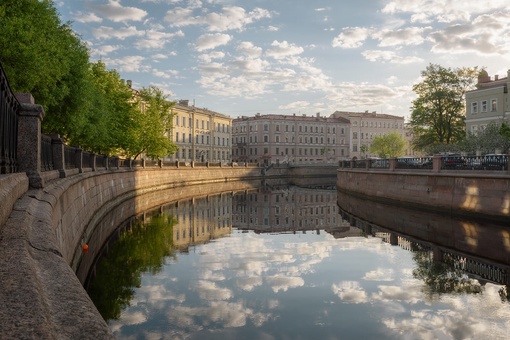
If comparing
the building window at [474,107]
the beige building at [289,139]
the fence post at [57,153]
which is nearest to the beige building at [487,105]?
the building window at [474,107]

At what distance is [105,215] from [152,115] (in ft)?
101

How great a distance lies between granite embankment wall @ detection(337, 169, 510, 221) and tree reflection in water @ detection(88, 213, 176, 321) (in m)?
14.6

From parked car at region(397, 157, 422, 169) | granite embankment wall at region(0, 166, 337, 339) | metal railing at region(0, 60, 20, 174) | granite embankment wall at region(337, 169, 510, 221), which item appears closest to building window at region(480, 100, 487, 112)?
granite embankment wall at region(337, 169, 510, 221)

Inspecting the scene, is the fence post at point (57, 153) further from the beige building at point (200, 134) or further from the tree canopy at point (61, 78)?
the beige building at point (200, 134)

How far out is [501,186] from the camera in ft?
72.9

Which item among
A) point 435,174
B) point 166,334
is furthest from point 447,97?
point 166,334

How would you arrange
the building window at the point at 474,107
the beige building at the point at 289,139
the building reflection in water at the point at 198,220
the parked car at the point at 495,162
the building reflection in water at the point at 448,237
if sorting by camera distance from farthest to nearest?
the beige building at the point at 289,139 < the building window at the point at 474,107 < the parked car at the point at 495,162 < the building reflection in water at the point at 198,220 < the building reflection in water at the point at 448,237

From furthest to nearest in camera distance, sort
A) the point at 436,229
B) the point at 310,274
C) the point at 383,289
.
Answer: the point at 436,229 < the point at 310,274 < the point at 383,289

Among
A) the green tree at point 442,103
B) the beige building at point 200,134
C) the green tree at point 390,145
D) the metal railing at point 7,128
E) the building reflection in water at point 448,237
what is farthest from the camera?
the green tree at point 390,145

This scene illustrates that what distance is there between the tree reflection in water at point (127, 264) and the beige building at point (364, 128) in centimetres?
10391

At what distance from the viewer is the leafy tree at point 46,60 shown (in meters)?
21.4

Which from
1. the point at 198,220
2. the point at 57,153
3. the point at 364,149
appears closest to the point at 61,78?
the point at 198,220

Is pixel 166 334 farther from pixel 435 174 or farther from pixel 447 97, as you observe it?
pixel 447 97

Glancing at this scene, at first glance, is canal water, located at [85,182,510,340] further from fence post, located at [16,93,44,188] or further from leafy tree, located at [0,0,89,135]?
leafy tree, located at [0,0,89,135]
